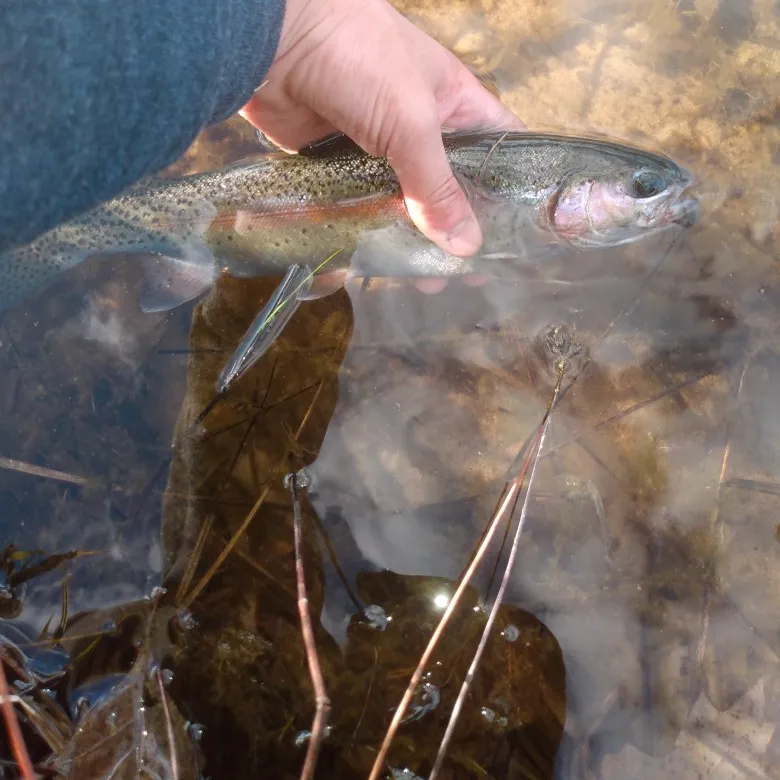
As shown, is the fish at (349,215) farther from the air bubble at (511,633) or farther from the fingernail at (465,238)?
the air bubble at (511,633)

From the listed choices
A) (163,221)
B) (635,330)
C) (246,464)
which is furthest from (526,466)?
(163,221)

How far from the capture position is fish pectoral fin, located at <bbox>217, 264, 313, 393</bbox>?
11.2 ft

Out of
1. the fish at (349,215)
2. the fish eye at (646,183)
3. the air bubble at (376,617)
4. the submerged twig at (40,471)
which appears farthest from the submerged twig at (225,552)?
the fish eye at (646,183)

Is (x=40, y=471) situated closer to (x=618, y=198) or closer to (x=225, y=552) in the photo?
(x=225, y=552)

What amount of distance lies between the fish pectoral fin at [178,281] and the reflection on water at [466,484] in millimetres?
128

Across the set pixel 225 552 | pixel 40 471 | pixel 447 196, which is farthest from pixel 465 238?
pixel 40 471

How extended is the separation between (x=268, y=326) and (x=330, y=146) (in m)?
1.02

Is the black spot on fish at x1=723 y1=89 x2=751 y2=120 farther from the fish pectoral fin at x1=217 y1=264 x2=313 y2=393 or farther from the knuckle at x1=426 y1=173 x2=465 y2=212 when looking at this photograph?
the fish pectoral fin at x1=217 y1=264 x2=313 y2=393

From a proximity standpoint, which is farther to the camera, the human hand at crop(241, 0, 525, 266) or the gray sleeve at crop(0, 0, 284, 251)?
the human hand at crop(241, 0, 525, 266)

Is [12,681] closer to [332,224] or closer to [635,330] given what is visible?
[332,224]

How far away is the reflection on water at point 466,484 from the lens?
2.84 meters

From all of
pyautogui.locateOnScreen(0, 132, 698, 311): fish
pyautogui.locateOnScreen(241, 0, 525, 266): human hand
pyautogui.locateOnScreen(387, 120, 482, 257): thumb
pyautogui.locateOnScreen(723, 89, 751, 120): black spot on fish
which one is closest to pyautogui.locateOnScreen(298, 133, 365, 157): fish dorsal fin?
pyautogui.locateOnScreen(0, 132, 698, 311): fish

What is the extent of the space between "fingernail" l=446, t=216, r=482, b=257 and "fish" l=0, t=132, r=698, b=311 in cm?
14

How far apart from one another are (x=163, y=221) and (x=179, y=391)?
0.92 metres
